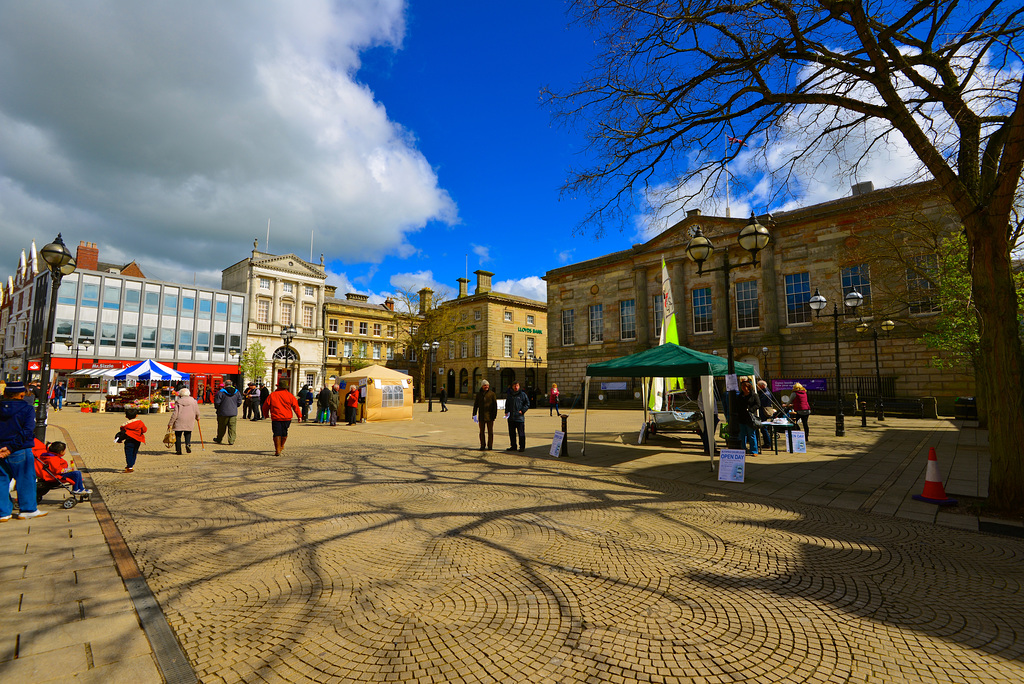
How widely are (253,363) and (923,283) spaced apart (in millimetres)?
54600

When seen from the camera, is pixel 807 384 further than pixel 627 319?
No

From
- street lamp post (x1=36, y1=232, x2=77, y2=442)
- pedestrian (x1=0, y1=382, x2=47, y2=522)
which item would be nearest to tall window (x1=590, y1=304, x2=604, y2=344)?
street lamp post (x1=36, y1=232, x2=77, y2=442)

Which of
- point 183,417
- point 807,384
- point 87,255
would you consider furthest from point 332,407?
point 87,255

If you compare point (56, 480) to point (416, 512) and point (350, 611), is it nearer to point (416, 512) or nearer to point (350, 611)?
point (416, 512)

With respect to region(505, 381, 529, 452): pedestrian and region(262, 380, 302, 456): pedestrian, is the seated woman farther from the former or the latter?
region(505, 381, 529, 452): pedestrian

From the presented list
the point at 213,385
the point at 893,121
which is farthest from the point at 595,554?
the point at 213,385

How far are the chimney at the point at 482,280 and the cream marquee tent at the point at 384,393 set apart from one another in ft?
103

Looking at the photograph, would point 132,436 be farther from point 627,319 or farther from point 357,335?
point 357,335

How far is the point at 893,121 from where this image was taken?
6461 millimetres

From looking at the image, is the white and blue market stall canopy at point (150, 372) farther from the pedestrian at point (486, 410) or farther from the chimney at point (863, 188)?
the chimney at point (863, 188)

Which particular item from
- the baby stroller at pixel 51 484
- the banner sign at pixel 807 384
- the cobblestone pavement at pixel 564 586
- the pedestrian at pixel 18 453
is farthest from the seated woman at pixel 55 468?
the banner sign at pixel 807 384

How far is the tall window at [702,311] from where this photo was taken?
3167cm

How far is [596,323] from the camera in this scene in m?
37.4

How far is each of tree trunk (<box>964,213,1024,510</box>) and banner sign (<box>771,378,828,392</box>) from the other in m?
22.9
